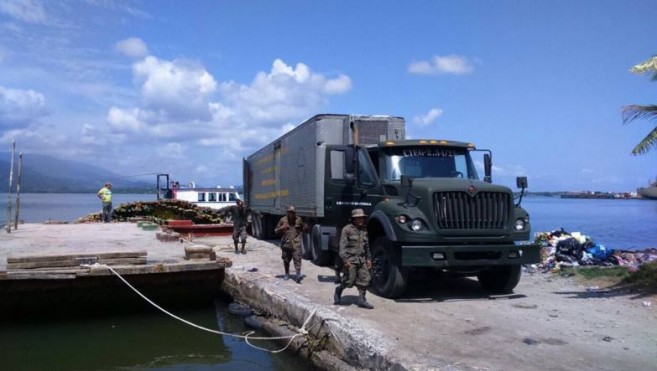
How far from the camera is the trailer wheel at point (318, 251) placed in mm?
13477

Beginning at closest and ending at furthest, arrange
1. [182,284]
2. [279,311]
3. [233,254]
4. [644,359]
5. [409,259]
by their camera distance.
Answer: [644,359] → [409,259] → [279,311] → [182,284] → [233,254]

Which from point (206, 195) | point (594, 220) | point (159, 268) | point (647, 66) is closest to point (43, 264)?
point (159, 268)

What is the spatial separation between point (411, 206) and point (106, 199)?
20.2 m

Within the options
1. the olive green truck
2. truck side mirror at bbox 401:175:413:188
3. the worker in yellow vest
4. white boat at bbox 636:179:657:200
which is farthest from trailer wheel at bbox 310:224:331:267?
white boat at bbox 636:179:657:200

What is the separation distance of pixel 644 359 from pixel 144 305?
9.63 meters

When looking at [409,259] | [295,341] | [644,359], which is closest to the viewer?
[644,359]

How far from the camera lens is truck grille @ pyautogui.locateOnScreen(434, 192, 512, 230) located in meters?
9.30

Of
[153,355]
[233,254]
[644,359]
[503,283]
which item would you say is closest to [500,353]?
[644,359]

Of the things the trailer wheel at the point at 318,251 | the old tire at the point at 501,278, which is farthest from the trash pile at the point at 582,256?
the trailer wheel at the point at 318,251

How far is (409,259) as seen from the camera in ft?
29.6

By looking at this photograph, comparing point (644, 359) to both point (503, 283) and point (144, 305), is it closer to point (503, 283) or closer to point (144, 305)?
point (503, 283)

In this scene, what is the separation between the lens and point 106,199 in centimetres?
2630

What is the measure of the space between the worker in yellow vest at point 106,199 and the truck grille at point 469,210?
Answer: 19.3 m

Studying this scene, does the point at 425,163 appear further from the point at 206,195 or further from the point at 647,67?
the point at 206,195
